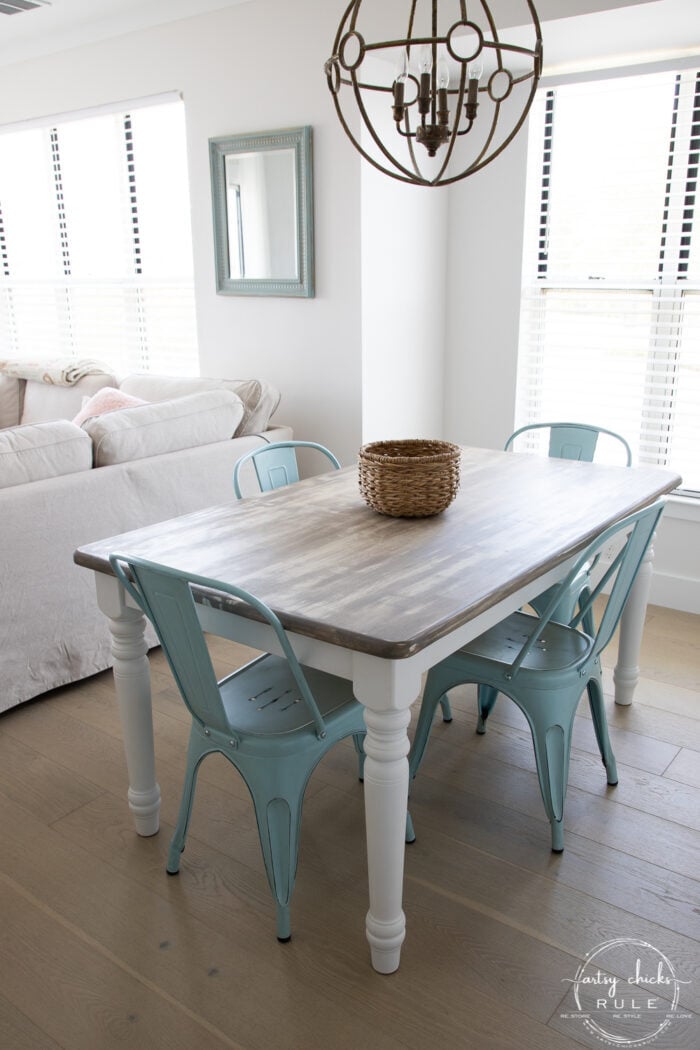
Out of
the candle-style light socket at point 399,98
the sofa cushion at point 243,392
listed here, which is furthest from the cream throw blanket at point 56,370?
the candle-style light socket at point 399,98

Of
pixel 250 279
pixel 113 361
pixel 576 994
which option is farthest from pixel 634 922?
pixel 113 361

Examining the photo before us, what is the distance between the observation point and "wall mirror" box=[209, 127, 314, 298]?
3711 mm

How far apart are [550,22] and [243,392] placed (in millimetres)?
1834

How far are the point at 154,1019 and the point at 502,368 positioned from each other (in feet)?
10.3

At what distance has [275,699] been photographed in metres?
1.97

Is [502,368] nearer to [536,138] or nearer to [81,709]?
[536,138]

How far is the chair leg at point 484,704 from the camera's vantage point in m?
2.65

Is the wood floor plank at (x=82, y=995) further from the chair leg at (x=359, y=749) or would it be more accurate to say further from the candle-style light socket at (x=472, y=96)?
the candle-style light socket at (x=472, y=96)

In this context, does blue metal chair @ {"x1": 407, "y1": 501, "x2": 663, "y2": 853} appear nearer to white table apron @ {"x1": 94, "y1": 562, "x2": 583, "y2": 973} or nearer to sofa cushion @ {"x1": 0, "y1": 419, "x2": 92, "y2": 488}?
white table apron @ {"x1": 94, "y1": 562, "x2": 583, "y2": 973}

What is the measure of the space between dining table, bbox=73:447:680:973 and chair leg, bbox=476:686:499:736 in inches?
23.6

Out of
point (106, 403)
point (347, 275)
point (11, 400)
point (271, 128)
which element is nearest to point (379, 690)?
point (347, 275)

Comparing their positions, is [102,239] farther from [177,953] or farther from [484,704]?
[177,953]

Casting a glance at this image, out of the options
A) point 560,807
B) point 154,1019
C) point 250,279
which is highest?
point 250,279

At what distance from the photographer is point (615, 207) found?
3656mm
